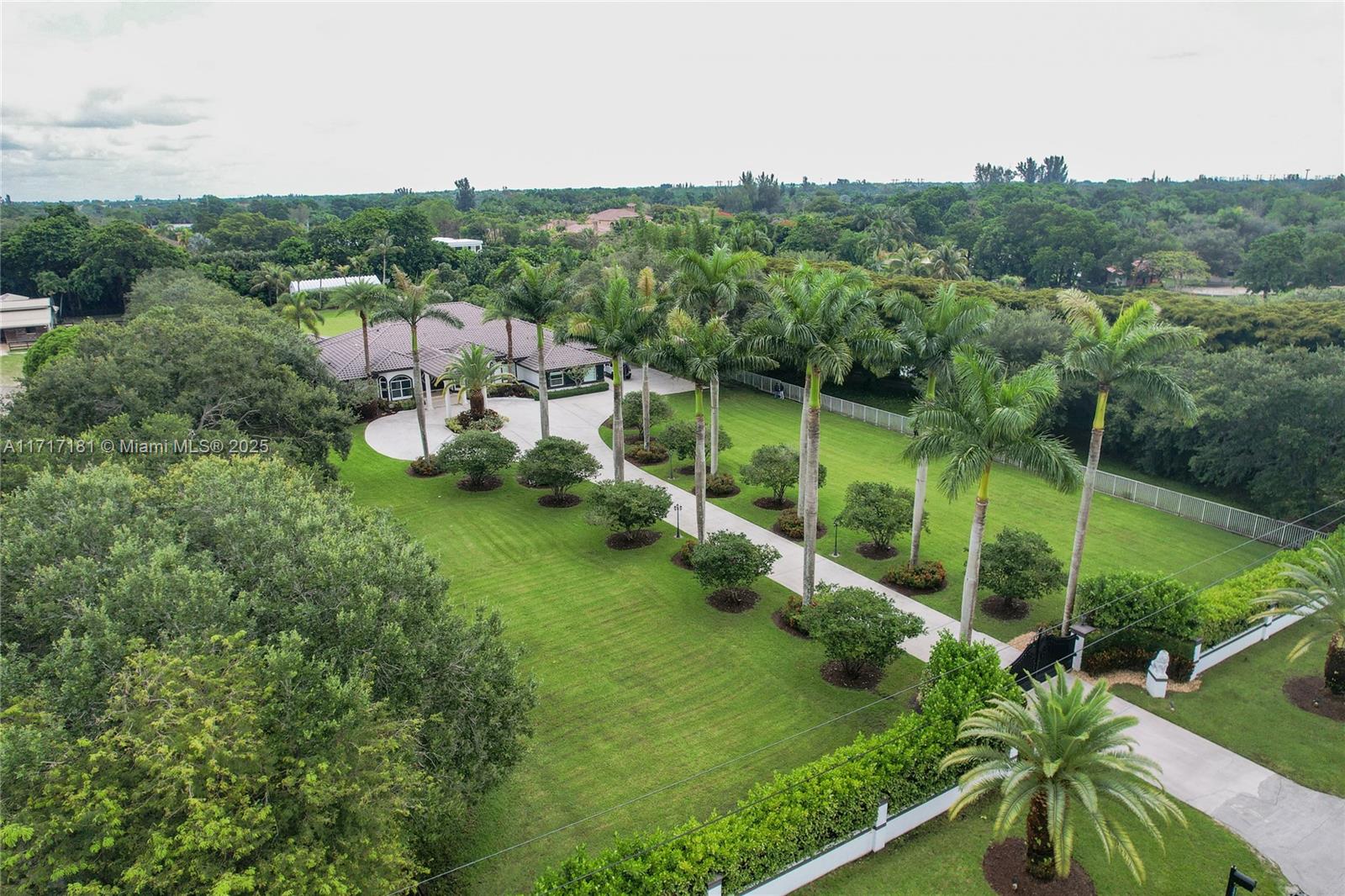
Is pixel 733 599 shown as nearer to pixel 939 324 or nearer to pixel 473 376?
pixel 939 324

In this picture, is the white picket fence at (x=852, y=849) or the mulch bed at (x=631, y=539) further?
the mulch bed at (x=631, y=539)

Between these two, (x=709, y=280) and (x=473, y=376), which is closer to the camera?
(x=709, y=280)

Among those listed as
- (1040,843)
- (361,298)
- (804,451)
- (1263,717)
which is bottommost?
(1263,717)

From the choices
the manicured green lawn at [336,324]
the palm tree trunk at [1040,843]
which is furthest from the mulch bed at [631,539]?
the manicured green lawn at [336,324]

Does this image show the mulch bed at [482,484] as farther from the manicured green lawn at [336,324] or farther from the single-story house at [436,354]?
the manicured green lawn at [336,324]

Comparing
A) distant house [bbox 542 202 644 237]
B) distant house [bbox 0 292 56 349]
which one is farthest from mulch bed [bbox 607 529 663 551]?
distant house [bbox 542 202 644 237]

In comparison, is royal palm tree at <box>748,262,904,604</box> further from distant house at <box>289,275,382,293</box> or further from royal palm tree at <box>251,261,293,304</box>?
distant house at <box>289,275,382,293</box>

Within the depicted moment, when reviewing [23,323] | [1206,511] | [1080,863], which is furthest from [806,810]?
[23,323]
